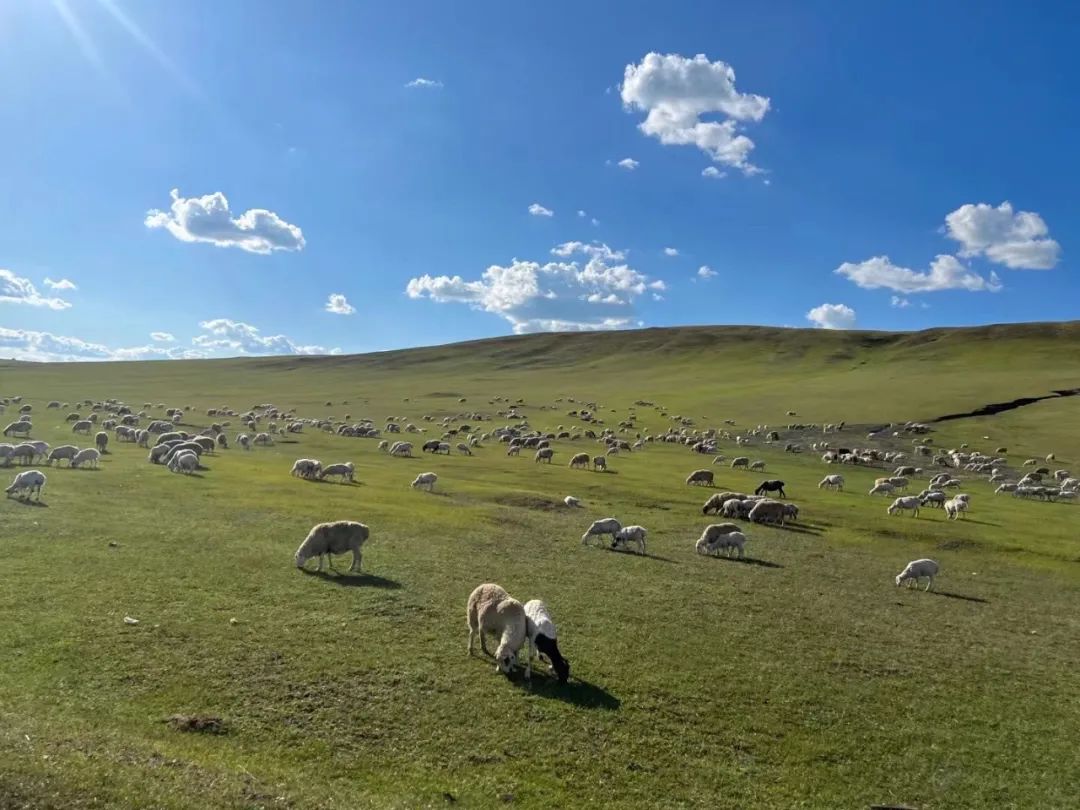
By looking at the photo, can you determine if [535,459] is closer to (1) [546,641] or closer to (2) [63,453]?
(2) [63,453]

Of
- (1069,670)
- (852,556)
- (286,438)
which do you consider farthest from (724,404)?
(1069,670)

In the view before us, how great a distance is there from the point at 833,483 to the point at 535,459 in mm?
22115

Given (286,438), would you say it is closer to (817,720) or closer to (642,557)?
(642,557)

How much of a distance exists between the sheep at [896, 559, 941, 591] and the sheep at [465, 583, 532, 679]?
1639cm

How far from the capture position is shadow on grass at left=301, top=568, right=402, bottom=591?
20.0 m

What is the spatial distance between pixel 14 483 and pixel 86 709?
64.9 feet

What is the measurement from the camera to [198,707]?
41.3ft

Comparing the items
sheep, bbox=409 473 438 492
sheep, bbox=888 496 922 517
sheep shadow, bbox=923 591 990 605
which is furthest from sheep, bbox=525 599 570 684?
sheep, bbox=888 496 922 517

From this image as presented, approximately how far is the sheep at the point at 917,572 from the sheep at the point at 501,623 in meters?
16.4

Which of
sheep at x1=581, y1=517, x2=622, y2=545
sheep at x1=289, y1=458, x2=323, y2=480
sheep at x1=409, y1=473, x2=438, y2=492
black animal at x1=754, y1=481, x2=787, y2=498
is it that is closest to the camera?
sheep at x1=581, y1=517, x2=622, y2=545

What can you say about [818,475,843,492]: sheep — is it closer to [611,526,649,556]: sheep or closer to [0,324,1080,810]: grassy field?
[0,324,1080,810]: grassy field

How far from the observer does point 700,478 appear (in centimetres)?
4831

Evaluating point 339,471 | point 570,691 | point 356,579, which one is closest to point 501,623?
point 570,691

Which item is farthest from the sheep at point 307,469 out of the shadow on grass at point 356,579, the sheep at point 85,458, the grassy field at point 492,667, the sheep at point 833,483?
the sheep at point 833,483
